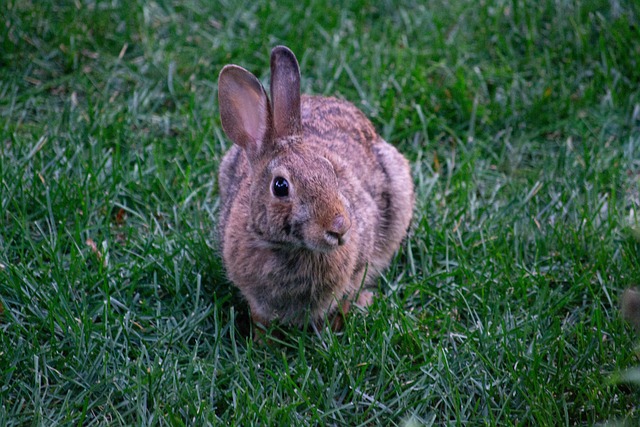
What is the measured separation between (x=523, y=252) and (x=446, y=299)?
1.99 ft

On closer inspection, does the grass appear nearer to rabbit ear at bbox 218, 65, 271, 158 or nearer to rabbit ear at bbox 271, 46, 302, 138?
rabbit ear at bbox 218, 65, 271, 158

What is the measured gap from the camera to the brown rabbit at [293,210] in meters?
3.92

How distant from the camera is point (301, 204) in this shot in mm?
3883

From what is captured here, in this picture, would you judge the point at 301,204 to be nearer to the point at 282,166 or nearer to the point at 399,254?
the point at 282,166

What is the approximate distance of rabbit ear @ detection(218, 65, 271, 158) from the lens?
4402 millimetres

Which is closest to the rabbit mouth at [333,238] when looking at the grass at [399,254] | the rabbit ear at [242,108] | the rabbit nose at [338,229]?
the rabbit nose at [338,229]

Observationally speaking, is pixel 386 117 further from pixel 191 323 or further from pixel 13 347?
pixel 13 347

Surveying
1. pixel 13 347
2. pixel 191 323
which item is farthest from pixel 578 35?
pixel 13 347

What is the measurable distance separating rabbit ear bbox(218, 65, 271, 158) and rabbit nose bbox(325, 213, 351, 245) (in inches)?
30.2

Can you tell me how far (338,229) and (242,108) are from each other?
103 centimetres

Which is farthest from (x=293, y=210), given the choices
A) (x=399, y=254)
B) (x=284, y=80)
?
(x=399, y=254)

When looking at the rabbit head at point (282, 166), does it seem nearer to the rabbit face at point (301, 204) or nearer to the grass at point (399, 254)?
the rabbit face at point (301, 204)

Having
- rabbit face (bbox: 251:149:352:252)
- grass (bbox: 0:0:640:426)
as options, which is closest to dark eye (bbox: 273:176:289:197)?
rabbit face (bbox: 251:149:352:252)

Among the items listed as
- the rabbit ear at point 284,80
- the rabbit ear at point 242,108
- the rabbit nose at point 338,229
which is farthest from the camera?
the rabbit ear at point 242,108
